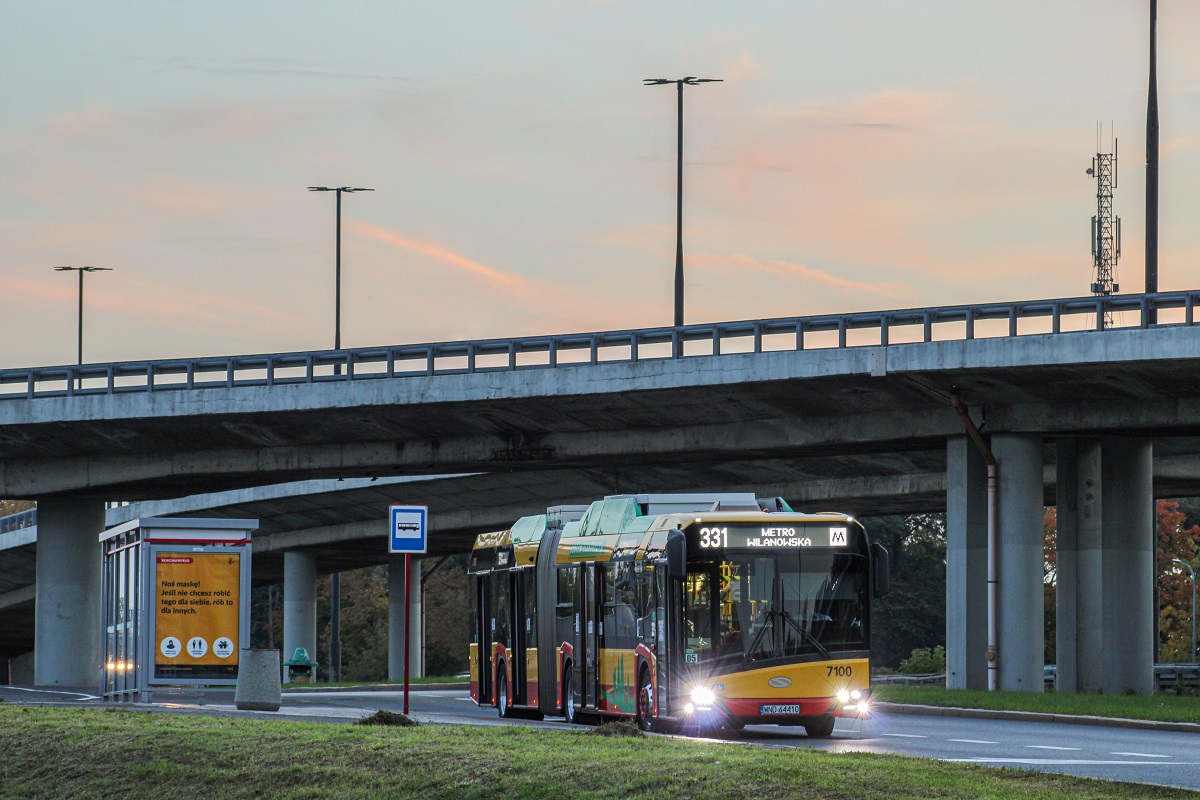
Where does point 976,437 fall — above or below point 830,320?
below

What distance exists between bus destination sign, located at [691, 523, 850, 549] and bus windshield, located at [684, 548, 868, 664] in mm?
113

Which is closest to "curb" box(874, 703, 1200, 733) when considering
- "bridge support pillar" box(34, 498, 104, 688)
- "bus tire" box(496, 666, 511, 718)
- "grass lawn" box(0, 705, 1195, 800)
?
"bus tire" box(496, 666, 511, 718)

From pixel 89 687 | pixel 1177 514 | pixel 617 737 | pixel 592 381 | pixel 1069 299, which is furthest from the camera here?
pixel 1177 514

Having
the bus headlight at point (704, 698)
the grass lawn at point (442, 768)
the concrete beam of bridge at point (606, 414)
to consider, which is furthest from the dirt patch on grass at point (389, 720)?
the concrete beam of bridge at point (606, 414)

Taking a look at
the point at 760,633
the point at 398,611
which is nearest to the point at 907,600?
the point at 398,611

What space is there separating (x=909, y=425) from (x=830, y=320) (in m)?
3.05

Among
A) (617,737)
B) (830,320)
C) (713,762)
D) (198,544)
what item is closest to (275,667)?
(198,544)

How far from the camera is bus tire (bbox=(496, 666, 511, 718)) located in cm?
2934

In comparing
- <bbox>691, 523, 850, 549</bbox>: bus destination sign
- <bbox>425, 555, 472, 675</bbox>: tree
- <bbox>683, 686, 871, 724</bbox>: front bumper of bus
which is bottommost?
<bbox>425, 555, 472, 675</bbox>: tree

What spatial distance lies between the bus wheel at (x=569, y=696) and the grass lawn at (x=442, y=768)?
21.4ft

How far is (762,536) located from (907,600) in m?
91.6

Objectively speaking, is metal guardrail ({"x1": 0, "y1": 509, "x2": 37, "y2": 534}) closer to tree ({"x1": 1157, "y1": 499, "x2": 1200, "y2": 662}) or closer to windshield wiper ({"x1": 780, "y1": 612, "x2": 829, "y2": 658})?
windshield wiper ({"x1": 780, "y1": 612, "x2": 829, "y2": 658})

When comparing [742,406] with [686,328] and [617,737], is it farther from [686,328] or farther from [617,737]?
[617,737]

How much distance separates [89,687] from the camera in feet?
158
